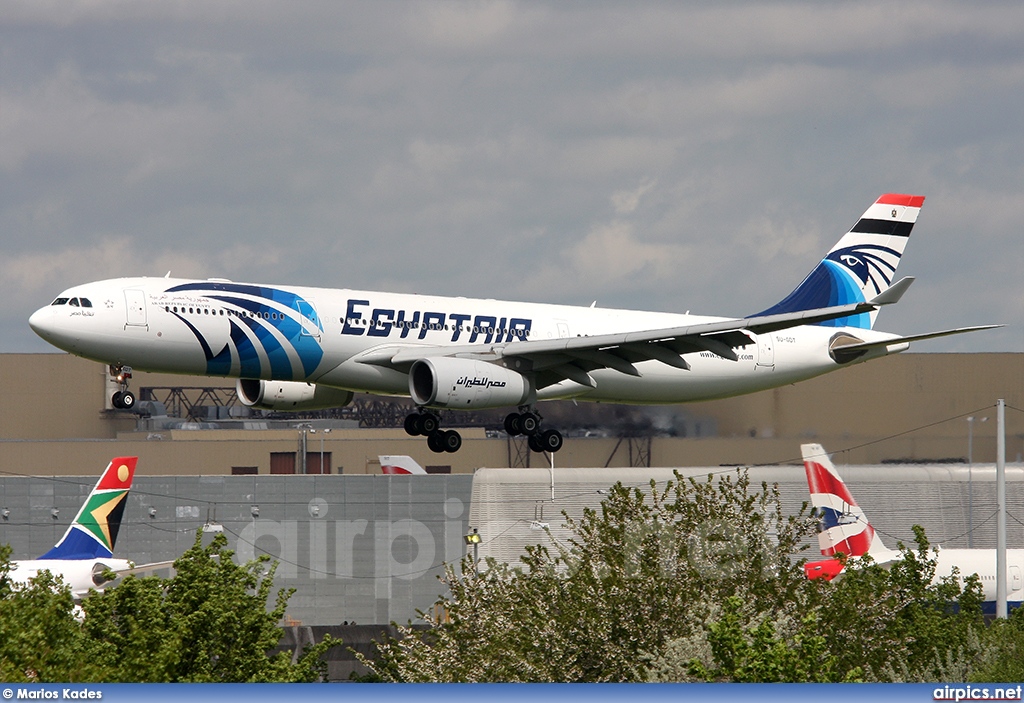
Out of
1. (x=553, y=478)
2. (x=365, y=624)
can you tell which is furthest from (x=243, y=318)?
(x=365, y=624)

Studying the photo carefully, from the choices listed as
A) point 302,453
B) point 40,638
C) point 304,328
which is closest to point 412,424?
point 304,328

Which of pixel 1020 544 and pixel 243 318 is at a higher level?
pixel 243 318

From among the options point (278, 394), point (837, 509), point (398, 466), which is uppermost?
point (278, 394)

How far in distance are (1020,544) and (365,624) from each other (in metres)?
30.2

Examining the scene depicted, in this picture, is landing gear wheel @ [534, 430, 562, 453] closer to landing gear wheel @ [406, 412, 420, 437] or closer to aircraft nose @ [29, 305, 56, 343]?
landing gear wheel @ [406, 412, 420, 437]

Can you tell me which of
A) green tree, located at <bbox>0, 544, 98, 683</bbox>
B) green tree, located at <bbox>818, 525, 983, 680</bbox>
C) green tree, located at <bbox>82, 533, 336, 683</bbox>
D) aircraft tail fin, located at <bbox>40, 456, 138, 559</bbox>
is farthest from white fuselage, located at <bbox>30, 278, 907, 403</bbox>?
aircraft tail fin, located at <bbox>40, 456, 138, 559</bbox>

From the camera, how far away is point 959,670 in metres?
32.4

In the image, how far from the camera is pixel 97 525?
51.6 metres

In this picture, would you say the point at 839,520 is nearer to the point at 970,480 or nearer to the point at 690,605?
the point at 970,480

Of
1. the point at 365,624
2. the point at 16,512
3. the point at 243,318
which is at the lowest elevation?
the point at 365,624

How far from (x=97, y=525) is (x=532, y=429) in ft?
56.4

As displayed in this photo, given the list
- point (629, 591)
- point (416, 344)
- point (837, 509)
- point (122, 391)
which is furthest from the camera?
point (837, 509)

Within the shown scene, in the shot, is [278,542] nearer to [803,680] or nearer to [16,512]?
[16,512]

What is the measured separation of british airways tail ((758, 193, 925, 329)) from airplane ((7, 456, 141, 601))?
23956 mm
